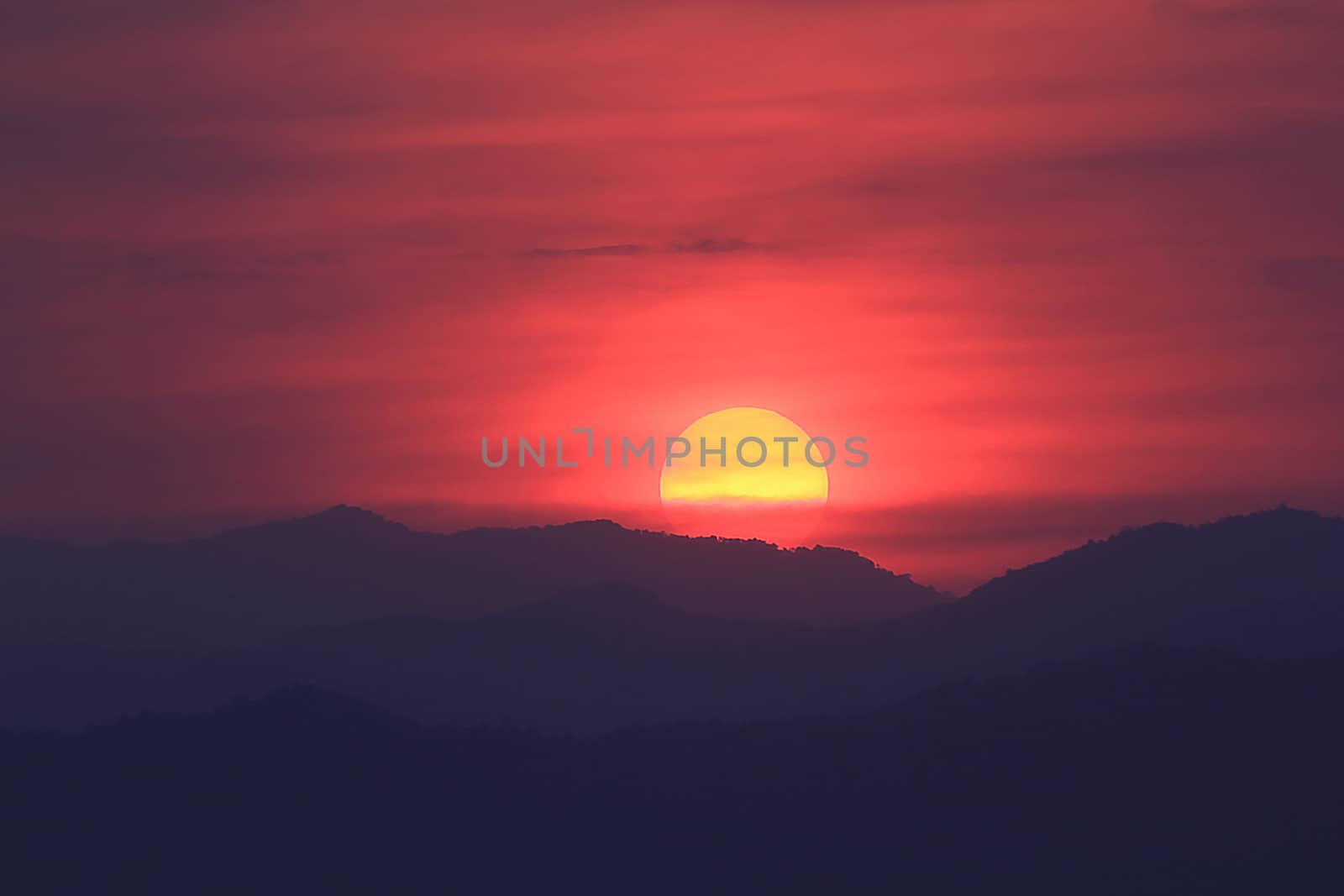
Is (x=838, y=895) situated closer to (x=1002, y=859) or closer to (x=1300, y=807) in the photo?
(x=1002, y=859)

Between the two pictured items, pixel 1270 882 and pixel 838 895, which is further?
pixel 838 895

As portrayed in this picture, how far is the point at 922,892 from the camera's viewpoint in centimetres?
19475

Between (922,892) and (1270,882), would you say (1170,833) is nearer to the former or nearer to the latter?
(1270,882)

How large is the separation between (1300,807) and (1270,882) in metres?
14.5

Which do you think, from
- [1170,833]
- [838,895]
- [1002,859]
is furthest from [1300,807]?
[838,895]

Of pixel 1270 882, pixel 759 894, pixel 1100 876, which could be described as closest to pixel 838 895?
pixel 759 894

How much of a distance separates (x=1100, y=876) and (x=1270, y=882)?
16869 mm

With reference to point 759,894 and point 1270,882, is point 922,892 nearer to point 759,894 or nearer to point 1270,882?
point 759,894

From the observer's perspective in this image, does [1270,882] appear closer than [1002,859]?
Yes

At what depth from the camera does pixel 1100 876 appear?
630 feet

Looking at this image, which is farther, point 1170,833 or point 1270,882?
point 1170,833

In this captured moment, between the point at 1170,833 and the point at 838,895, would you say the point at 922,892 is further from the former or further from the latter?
the point at 1170,833

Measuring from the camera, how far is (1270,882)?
185375 mm

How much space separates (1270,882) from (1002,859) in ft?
90.4
